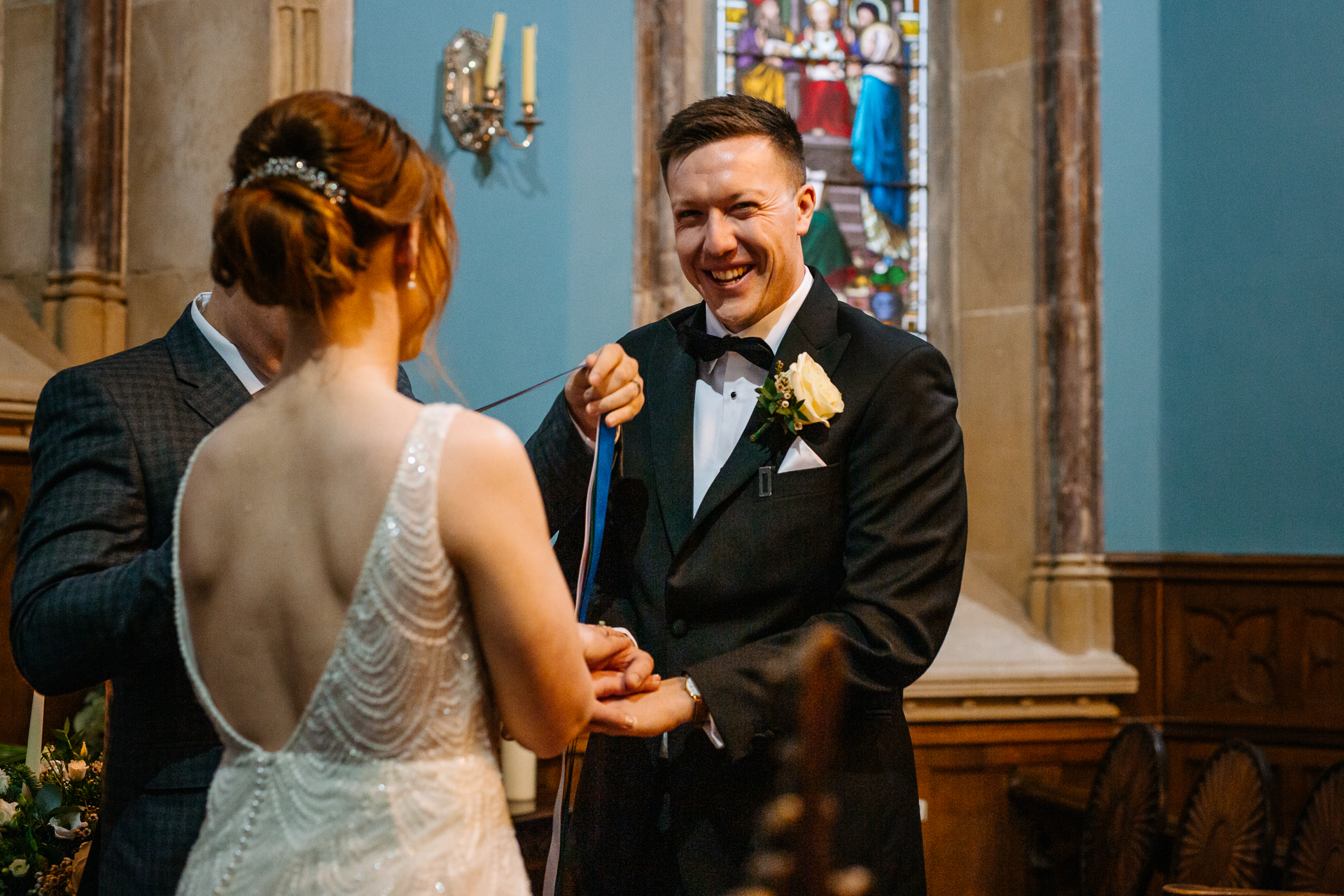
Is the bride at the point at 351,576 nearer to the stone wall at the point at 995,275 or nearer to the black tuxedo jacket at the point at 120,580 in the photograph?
the black tuxedo jacket at the point at 120,580

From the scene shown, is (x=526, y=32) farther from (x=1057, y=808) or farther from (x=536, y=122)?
(x=1057, y=808)

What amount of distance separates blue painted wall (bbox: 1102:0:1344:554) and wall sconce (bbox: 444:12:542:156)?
93.1 inches

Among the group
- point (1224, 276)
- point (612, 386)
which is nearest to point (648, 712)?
point (612, 386)

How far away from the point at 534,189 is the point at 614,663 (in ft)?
10.3

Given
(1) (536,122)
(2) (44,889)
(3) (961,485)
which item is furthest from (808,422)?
(1) (536,122)

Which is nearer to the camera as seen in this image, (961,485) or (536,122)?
(961,485)

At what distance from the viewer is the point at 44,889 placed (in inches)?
86.7

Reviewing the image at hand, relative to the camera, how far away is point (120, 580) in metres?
1.35

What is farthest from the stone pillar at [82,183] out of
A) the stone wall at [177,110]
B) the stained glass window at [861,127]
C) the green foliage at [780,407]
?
the green foliage at [780,407]

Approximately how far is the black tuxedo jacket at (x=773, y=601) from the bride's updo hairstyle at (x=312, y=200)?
730mm

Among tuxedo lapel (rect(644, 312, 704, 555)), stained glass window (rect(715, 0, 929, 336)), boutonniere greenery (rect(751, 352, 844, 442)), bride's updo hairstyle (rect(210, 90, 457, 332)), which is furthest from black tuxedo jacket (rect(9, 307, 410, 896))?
stained glass window (rect(715, 0, 929, 336))

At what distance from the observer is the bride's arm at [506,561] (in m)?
1.15

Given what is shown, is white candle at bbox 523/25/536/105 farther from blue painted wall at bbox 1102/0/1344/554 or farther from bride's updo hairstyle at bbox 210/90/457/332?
bride's updo hairstyle at bbox 210/90/457/332

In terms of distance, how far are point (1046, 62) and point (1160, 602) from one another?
221 cm
